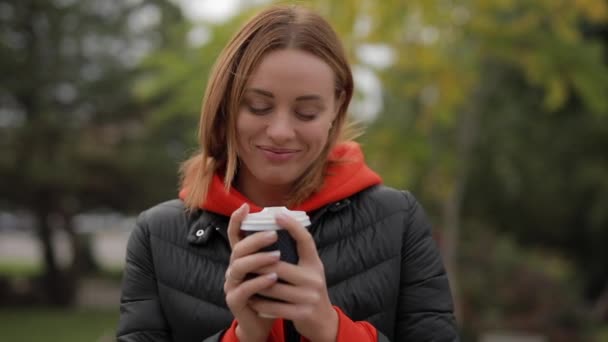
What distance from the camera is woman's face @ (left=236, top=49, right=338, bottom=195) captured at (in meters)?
1.58

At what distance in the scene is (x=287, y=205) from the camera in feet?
5.77

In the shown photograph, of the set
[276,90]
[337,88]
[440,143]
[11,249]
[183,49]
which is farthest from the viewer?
[11,249]

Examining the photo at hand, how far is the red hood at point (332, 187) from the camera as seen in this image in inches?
68.8

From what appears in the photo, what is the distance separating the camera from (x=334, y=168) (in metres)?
1.82

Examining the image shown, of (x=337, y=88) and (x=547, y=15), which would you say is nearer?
(x=337, y=88)

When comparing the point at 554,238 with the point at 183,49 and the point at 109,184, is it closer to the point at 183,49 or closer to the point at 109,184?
the point at 109,184

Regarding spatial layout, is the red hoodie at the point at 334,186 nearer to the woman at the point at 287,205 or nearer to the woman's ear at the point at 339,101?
the woman at the point at 287,205

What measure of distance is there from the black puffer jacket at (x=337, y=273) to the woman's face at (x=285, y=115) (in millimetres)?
164

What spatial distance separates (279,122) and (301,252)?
0.35 metres

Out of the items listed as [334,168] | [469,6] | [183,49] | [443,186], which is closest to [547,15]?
[469,6]

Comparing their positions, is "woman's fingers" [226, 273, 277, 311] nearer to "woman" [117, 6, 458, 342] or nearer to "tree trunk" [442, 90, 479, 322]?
"woman" [117, 6, 458, 342]

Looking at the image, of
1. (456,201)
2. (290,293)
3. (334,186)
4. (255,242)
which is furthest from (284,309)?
(456,201)

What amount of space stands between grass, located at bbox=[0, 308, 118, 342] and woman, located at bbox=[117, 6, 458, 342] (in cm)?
1185

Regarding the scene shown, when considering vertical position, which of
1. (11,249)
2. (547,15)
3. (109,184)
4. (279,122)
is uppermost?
(547,15)
